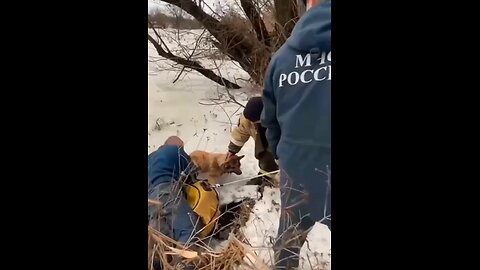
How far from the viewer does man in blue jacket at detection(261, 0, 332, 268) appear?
1.00m

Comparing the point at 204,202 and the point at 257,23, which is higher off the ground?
the point at 257,23

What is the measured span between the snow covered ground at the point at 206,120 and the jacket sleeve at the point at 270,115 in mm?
35

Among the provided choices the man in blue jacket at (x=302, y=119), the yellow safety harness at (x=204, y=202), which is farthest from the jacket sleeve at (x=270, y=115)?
the yellow safety harness at (x=204, y=202)

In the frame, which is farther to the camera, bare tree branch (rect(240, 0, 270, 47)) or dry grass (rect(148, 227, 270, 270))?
bare tree branch (rect(240, 0, 270, 47))

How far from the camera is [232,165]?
3.70 ft

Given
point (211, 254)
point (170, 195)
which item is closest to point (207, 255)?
point (211, 254)

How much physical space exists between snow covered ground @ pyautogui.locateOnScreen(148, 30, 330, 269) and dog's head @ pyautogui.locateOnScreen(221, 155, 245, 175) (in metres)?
0.01

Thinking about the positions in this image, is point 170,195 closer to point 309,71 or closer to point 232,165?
point 232,165

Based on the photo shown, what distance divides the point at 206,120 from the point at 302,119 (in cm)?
21

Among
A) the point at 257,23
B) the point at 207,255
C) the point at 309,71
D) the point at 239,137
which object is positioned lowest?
the point at 207,255

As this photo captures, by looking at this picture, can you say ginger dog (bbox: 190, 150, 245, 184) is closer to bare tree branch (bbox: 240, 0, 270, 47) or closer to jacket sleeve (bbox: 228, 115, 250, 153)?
jacket sleeve (bbox: 228, 115, 250, 153)

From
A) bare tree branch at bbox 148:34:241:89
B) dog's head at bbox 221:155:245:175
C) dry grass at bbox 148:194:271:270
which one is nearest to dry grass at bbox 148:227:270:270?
dry grass at bbox 148:194:271:270
